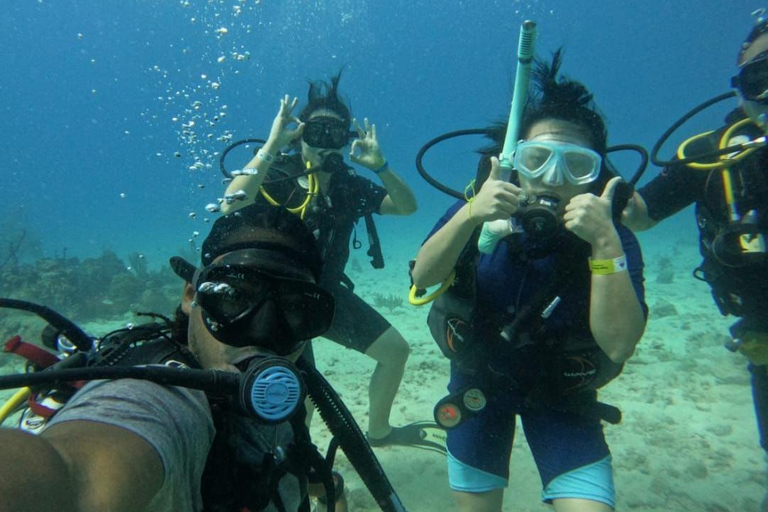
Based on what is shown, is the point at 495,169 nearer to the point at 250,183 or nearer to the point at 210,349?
the point at 210,349

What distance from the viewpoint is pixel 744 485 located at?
176 inches

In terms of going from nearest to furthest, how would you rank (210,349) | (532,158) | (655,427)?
(210,349), (532,158), (655,427)

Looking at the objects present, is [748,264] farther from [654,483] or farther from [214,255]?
[214,255]

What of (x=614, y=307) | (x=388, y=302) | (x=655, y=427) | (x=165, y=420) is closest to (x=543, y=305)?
(x=614, y=307)

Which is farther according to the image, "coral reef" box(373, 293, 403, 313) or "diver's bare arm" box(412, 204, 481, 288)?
"coral reef" box(373, 293, 403, 313)

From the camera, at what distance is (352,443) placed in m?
2.00

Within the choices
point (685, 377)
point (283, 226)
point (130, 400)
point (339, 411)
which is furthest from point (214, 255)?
point (685, 377)

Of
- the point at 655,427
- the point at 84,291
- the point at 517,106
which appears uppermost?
the point at 84,291

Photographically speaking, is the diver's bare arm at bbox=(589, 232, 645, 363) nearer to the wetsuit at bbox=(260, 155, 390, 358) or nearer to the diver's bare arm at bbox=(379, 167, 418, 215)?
the wetsuit at bbox=(260, 155, 390, 358)

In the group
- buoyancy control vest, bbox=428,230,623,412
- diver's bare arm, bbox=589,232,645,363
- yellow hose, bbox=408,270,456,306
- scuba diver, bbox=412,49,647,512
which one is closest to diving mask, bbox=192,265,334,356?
scuba diver, bbox=412,49,647,512

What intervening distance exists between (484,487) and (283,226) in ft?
7.39

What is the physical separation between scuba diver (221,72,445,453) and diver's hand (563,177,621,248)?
285 centimetres

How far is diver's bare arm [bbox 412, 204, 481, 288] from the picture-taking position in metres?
2.62

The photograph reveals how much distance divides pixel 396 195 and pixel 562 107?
8.23 ft
